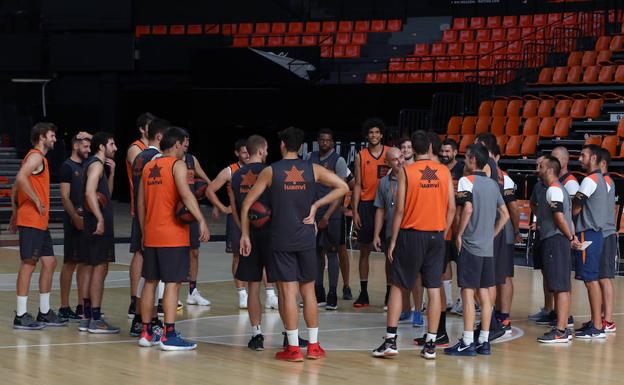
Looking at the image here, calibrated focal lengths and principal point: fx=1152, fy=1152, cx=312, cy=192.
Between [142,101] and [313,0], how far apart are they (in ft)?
18.0

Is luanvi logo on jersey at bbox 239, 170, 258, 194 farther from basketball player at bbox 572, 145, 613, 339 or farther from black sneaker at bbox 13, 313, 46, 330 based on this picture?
basketball player at bbox 572, 145, 613, 339

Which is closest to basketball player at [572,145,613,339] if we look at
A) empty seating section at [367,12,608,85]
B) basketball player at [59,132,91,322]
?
basketball player at [59,132,91,322]

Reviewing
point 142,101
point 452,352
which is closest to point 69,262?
point 452,352

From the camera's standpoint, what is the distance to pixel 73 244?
10.2 m

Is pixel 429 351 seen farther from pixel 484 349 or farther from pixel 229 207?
pixel 229 207

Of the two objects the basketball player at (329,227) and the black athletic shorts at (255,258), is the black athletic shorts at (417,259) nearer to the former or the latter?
the black athletic shorts at (255,258)

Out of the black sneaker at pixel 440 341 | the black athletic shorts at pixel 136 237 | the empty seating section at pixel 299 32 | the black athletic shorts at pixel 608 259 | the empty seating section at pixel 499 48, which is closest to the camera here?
the black sneaker at pixel 440 341

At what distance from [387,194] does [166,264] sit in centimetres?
286

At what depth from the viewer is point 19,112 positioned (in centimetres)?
2820

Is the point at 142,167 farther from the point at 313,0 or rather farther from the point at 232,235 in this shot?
the point at 313,0

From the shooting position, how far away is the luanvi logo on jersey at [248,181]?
30.3 ft

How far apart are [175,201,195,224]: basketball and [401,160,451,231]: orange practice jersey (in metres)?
1.68

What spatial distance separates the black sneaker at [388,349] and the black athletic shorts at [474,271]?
779 millimetres

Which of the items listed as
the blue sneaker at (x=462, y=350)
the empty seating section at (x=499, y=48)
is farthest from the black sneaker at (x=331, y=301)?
the empty seating section at (x=499, y=48)
